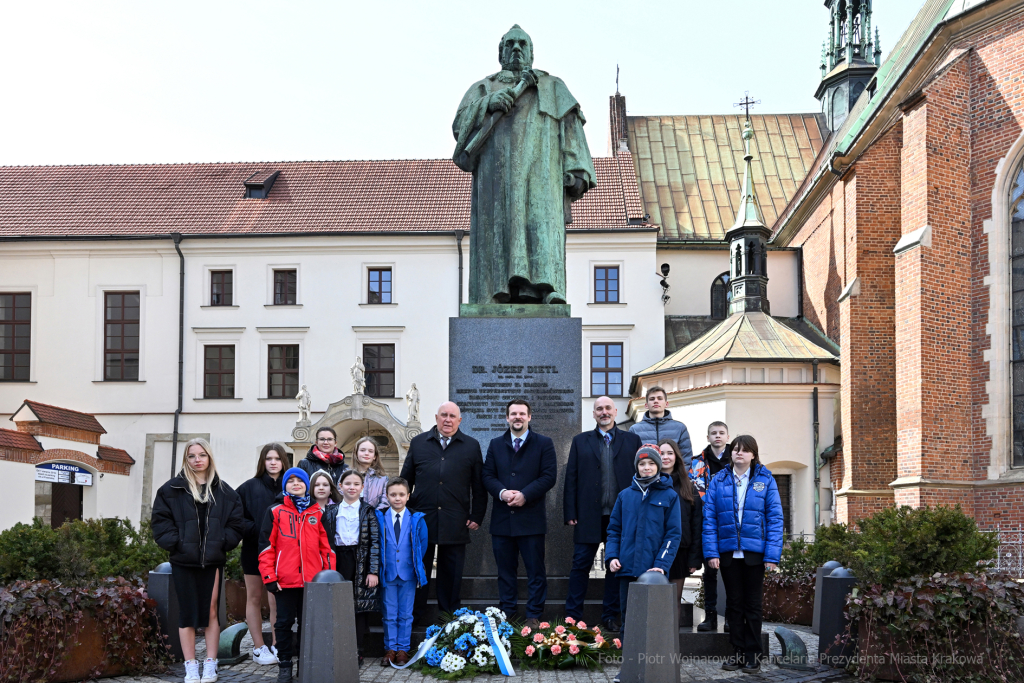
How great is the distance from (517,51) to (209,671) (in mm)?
5809

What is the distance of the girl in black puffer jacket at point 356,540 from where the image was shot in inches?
311

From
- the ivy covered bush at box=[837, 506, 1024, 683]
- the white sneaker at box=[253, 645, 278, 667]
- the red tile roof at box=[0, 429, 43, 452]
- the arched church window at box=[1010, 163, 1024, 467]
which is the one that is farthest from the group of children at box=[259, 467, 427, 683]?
the red tile roof at box=[0, 429, 43, 452]

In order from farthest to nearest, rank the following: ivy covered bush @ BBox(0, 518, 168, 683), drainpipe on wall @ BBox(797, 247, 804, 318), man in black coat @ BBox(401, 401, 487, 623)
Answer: drainpipe on wall @ BBox(797, 247, 804, 318)
man in black coat @ BBox(401, 401, 487, 623)
ivy covered bush @ BBox(0, 518, 168, 683)

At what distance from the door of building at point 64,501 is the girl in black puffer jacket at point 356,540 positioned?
78.1 ft

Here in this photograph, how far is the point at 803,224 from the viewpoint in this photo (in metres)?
33.8

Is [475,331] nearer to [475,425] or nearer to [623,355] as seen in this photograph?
[475,425]

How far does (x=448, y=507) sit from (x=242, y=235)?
2882 cm

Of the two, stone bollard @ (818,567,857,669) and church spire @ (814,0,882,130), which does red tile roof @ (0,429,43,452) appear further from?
church spire @ (814,0,882,130)

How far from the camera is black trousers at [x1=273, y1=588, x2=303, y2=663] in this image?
24.5 feet

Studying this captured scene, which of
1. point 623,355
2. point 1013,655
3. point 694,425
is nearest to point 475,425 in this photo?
point 1013,655

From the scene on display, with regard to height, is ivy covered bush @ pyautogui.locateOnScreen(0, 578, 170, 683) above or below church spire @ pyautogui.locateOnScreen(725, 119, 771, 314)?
below

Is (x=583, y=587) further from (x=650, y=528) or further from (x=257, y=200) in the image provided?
(x=257, y=200)

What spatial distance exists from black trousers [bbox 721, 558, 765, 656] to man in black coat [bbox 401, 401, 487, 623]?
1922 millimetres

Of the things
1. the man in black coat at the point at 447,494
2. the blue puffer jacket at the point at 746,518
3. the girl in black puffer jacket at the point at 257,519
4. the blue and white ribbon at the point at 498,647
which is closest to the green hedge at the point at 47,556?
the girl in black puffer jacket at the point at 257,519
